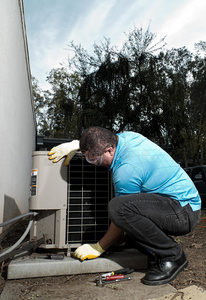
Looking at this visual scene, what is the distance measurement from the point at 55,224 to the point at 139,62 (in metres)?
11.2

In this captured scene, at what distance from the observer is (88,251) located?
2088mm

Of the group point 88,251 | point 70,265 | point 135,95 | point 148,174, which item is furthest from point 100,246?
point 135,95

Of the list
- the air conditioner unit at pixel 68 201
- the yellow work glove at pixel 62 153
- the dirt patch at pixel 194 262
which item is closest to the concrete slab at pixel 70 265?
the air conditioner unit at pixel 68 201

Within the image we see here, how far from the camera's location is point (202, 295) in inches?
64.6

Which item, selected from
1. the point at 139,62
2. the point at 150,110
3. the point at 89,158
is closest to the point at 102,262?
the point at 89,158

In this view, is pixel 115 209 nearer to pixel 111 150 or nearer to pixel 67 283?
pixel 111 150

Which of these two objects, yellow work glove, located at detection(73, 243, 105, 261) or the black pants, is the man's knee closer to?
the black pants

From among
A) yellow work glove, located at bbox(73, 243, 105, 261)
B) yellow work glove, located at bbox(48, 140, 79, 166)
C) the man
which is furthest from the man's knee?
yellow work glove, located at bbox(48, 140, 79, 166)

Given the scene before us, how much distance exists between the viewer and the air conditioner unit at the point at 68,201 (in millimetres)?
2217

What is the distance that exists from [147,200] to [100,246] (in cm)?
57

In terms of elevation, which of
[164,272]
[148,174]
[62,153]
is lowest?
[164,272]

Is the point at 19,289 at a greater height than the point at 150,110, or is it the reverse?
the point at 150,110

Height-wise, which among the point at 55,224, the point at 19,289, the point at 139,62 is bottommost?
the point at 19,289

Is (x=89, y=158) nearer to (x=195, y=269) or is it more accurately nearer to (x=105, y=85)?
(x=195, y=269)
